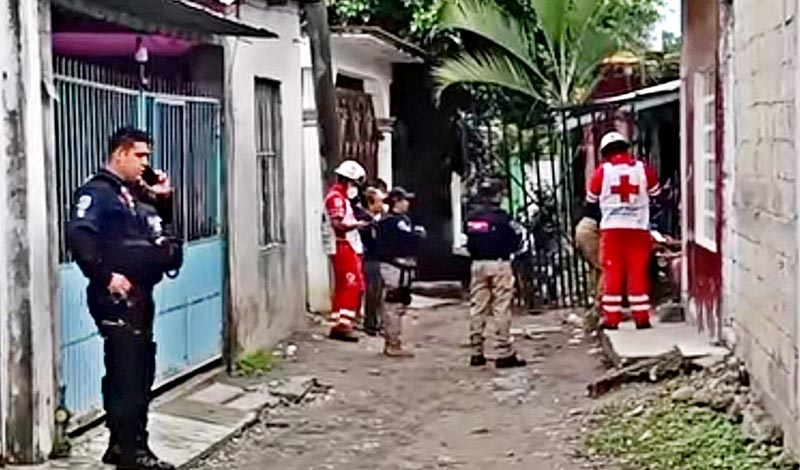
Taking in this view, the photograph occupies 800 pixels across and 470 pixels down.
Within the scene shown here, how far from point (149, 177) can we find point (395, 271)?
6065mm

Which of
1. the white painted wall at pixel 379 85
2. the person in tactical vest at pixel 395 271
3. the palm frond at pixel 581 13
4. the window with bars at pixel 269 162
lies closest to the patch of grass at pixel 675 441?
the person in tactical vest at pixel 395 271

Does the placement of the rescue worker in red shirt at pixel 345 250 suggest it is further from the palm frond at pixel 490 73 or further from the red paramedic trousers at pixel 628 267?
the palm frond at pixel 490 73

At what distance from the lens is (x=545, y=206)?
63.3 ft

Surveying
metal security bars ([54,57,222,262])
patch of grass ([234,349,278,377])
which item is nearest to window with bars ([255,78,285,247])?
patch of grass ([234,349,278,377])

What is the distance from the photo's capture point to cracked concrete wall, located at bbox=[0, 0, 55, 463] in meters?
8.42

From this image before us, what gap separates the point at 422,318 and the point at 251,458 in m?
8.95

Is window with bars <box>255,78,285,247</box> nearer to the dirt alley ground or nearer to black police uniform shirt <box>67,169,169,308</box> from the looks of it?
the dirt alley ground

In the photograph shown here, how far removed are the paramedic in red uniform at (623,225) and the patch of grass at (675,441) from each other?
321 centimetres

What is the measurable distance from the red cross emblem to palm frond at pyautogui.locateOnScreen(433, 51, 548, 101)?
5.50 metres

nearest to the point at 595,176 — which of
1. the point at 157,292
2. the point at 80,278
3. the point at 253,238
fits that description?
the point at 253,238

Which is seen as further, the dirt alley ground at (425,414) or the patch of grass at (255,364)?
the patch of grass at (255,364)

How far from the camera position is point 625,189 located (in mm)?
13719

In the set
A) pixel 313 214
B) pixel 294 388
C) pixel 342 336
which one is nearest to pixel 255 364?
pixel 294 388

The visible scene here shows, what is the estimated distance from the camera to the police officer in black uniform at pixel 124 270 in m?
8.48
